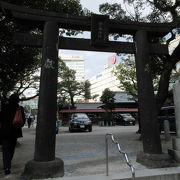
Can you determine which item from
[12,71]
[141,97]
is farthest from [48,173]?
[12,71]

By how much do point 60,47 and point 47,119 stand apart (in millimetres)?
1966

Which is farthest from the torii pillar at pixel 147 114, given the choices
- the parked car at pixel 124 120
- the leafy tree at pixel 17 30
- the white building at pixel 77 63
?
the white building at pixel 77 63

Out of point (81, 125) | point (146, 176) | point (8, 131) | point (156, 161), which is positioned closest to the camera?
point (146, 176)

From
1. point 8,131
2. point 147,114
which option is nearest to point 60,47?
point 8,131

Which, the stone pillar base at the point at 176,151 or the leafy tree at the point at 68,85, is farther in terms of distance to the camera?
the leafy tree at the point at 68,85

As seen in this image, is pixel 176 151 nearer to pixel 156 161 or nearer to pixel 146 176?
pixel 156 161

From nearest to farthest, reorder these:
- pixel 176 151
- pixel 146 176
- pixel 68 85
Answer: pixel 146 176 < pixel 176 151 < pixel 68 85

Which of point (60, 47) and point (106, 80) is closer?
point (60, 47)

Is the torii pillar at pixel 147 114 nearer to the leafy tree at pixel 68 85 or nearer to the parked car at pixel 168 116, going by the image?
the parked car at pixel 168 116

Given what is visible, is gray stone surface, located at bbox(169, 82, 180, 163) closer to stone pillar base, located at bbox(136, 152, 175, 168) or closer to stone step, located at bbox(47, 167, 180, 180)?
stone pillar base, located at bbox(136, 152, 175, 168)

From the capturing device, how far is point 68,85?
3634 centimetres

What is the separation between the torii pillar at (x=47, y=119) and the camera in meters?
5.09

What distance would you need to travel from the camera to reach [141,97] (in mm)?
6418

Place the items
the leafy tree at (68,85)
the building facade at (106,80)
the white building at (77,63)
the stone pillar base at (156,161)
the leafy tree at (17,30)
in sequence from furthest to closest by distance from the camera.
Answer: the white building at (77,63)
the building facade at (106,80)
the leafy tree at (68,85)
the leafy tree at (17,30)
the stone pillar base at (156,161)
